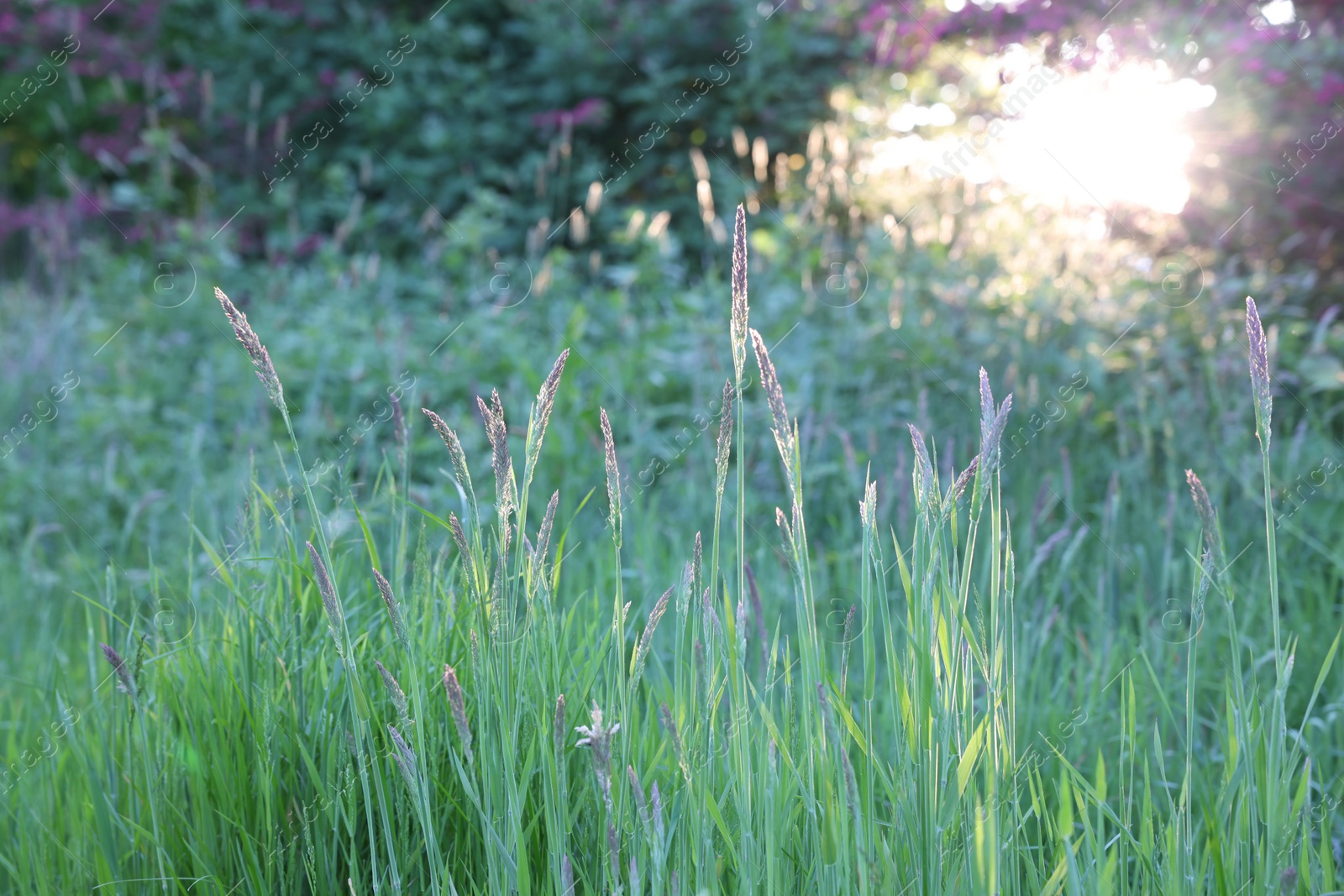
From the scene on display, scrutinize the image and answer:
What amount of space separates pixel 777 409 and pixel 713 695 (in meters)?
0.36

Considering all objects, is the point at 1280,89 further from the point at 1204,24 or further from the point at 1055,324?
the point at 1055,324

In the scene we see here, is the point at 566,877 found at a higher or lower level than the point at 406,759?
lower

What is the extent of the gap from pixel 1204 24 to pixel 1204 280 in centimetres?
160

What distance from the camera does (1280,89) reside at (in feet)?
14.4

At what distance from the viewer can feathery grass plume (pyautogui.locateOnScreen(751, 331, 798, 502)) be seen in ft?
2.98

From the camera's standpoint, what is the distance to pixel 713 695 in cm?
111

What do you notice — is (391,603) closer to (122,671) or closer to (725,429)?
(725,429)

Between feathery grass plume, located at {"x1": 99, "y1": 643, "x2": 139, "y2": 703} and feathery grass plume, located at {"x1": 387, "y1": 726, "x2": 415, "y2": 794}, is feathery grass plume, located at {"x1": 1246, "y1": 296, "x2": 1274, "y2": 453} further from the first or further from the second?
feathery grass plume, located at {"x1": 99, "y1": 643, "x2": 139, "y2": 703}

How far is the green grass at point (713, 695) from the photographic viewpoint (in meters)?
1.05
